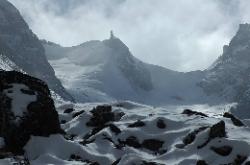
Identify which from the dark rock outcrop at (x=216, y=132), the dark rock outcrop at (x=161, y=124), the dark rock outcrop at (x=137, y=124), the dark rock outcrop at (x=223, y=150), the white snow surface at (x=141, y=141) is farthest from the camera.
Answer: the dark rock outcrop at (x=137, y=124)

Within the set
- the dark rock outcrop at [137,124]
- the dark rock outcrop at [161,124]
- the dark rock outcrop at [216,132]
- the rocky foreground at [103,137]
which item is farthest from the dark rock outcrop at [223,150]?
the dark rock outcrop at [137,124]

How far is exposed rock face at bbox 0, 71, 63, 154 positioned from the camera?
7862 centimetres

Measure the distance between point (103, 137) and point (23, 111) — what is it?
13.3m

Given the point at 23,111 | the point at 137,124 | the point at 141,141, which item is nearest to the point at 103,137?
the point at 141,141

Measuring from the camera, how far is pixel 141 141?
91.0 metres

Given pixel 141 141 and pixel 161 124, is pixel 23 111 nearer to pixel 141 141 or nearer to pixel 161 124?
pixel 141 141

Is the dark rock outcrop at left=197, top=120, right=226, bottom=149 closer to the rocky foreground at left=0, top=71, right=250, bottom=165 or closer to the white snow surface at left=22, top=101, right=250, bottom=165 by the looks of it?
the rocky foreground at left=0, top=71, right=250, bottom=165

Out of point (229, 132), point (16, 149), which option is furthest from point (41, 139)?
point (229, 132)

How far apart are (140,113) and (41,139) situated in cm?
3129

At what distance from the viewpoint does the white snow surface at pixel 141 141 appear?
7619 cm

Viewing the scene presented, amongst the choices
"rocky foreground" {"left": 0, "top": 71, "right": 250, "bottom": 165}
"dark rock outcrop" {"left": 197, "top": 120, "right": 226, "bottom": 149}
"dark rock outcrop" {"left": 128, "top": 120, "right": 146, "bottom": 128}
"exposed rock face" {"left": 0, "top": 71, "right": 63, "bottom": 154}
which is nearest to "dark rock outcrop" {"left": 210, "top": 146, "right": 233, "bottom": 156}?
"rocky foreground" {"left": 0, "top": 71, "right": 250, "bottom": 165}

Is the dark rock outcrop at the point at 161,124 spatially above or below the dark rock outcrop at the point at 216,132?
above

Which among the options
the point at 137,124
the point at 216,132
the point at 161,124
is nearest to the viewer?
the point at 216,132

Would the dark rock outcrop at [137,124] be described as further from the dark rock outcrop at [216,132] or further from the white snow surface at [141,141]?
the dark rock outcrop at [216,132]
